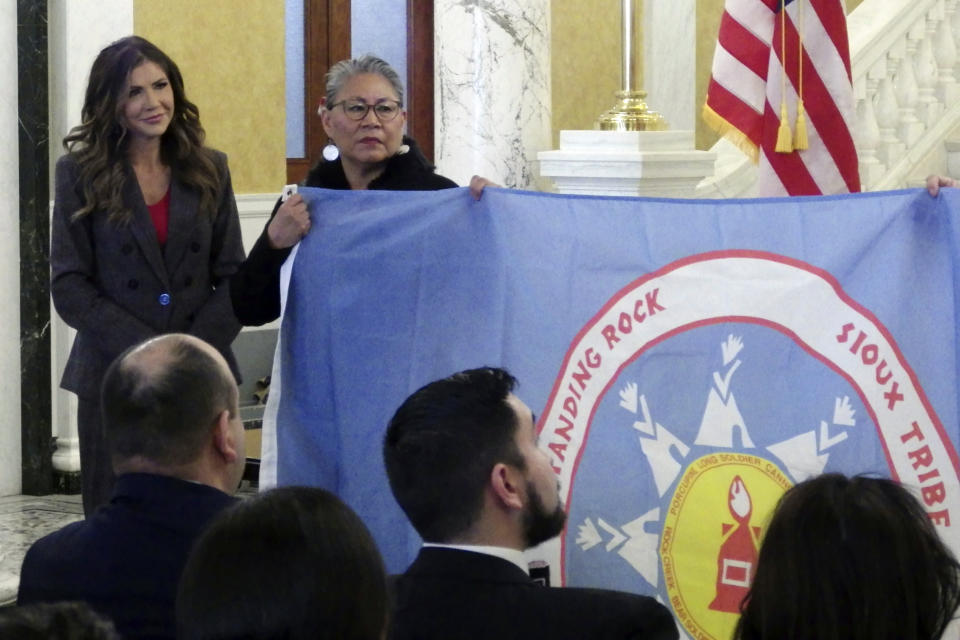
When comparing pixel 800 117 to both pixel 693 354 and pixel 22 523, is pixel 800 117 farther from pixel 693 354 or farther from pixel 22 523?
pixel 22 523

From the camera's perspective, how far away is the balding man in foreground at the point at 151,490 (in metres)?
2.29

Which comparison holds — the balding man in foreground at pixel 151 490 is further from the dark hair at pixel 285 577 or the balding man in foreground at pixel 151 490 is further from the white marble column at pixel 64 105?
the white marble column at pixel 64 105

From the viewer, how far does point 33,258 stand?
19.4 ft

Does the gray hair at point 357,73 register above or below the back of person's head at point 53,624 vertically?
above

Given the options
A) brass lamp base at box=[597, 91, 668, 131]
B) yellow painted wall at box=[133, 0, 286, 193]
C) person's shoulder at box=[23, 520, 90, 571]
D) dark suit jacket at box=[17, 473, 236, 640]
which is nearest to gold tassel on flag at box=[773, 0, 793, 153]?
brass lamp base at box=[597, 91, 668, 131]

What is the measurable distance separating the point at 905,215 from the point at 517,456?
1267mm

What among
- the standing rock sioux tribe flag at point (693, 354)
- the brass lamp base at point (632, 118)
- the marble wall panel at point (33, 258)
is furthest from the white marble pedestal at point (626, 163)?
the standing rock sioux tribe flag at point (693, 354)

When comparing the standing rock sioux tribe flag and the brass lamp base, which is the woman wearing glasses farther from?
the brass lamp base

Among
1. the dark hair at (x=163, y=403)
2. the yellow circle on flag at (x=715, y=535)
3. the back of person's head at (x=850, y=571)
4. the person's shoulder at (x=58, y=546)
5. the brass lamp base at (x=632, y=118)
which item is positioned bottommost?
the yellow circle on flag at (x=715, y=535)

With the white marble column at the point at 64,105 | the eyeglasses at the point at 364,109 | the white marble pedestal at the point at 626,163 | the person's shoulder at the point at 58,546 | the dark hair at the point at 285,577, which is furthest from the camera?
the white marble pedestal at the point at 626,163

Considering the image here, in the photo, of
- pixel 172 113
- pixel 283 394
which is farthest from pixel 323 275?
pixel 172 113

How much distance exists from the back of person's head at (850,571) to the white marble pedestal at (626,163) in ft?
15.3

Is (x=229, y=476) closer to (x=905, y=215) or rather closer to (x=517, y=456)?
(x=517, y=456)

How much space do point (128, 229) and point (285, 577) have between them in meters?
2.39
